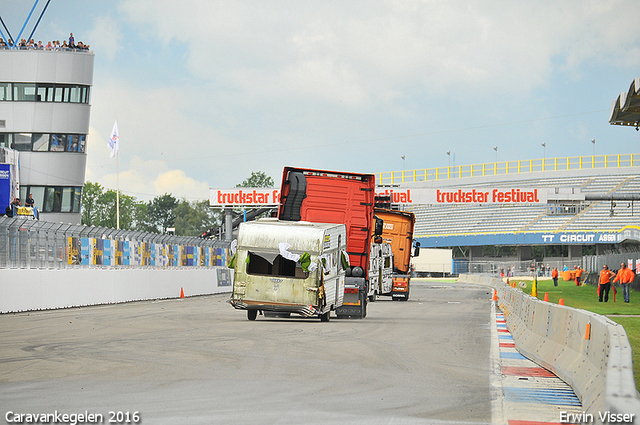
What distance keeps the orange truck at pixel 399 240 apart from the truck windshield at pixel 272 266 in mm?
15026

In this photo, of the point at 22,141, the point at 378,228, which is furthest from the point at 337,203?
the point at 22,141

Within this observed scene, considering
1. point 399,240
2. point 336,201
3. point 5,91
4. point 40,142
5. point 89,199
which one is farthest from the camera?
Answer: point 89,199

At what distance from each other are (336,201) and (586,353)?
51.7ft

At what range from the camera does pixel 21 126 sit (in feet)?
184

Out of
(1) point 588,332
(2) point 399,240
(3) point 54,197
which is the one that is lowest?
(1) point 588,332

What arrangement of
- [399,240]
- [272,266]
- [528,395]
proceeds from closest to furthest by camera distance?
[528,395] → [272,266] → [399,240]

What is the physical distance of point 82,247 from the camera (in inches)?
1111

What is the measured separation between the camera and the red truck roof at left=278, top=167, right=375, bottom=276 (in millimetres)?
23938

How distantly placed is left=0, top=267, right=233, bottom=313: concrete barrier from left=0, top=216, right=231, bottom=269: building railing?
29 cm

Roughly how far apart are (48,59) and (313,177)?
37125mm

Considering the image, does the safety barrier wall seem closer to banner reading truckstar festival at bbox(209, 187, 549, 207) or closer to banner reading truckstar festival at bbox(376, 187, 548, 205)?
banner reading truckstar festival at bbox(376, 187, 548, 205)

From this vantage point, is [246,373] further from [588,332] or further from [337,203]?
[337,203]

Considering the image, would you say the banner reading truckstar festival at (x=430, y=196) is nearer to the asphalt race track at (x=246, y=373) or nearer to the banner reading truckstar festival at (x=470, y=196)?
the banner reading truckstar festival at (x=470, y=196)

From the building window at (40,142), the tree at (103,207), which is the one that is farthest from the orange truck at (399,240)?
the tree at (103,207)
